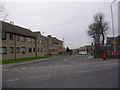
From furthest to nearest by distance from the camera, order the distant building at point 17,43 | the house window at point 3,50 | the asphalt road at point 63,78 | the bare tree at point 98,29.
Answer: the bare tree at point 98,29 → the distant building at point 17,43 → the house window at point 3,50 → the asphalt road at point 63,78

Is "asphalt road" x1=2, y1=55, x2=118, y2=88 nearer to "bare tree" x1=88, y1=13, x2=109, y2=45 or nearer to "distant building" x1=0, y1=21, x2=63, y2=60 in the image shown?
"distant building" x1=0, y1=21, x2=63, y2=60

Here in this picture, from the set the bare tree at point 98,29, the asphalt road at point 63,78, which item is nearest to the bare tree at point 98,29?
the bare tree at point 98,29

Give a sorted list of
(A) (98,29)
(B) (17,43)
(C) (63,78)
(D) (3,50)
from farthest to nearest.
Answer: (A) (98,29) → (B) (17,43) → (D) (3,50) → (C) (63,78)

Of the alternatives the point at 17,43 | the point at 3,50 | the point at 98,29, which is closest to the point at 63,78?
the point at 3,50

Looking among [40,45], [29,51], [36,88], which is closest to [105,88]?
[36,88]

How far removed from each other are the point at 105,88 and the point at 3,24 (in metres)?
A: 28.9

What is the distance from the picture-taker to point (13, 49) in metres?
32.8

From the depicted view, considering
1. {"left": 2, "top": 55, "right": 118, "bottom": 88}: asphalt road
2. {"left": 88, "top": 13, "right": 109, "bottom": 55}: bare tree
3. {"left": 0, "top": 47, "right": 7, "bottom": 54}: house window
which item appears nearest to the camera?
{"left": 2, "top": 55, "right": 118, "bottom": 88}: asphalt road

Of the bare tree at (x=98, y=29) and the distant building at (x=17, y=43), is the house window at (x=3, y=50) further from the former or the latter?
the bare tree at (x=98, y=29)

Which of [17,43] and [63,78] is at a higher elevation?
[17,43]

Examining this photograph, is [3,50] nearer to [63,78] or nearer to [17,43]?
[17,43]

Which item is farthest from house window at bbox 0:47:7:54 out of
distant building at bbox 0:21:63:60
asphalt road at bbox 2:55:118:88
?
asphalt road at bbox 2:55:118:88

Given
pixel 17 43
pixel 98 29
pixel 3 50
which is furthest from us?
pixel 98 29

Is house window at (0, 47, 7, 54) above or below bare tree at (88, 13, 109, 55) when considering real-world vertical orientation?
below
